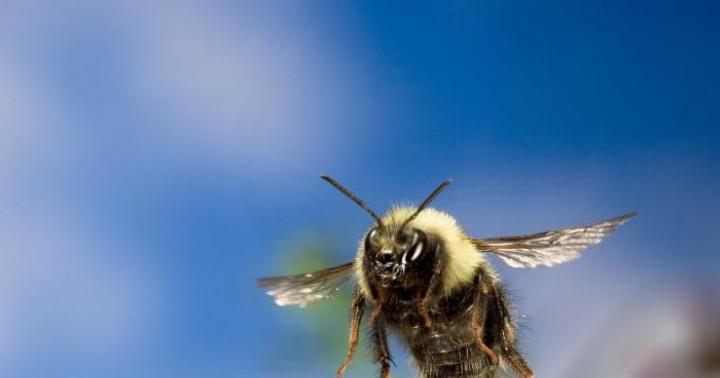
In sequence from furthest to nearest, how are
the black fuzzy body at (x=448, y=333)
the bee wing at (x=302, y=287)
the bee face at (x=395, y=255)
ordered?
the bee wing at (x=302, y=287) < the black fuzzy body at (x=448, y=333) < the bee face at (x=395, y=255)

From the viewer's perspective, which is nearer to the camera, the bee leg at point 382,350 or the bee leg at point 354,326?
the bee leg at point 354,326

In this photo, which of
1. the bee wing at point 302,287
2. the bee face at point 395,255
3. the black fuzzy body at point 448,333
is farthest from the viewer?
the bee wing at point 302,287

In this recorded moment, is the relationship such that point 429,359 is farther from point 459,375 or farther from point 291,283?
point 291,283

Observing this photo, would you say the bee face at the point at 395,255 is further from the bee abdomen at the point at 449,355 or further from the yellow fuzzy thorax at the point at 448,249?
the bee abdomen at the point at 449,355

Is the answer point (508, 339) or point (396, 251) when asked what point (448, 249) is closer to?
point (396, 251)

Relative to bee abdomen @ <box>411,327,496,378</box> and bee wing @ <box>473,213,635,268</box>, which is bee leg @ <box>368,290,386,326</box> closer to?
bee abdomen @ <box>411,327,496,378</box>

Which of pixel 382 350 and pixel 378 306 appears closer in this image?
pixel 378 306

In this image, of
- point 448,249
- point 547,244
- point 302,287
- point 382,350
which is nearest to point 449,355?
point 382,350

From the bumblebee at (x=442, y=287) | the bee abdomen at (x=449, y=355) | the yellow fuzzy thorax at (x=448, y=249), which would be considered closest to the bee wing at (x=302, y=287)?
the bumblebee at (x=442, y=287)
